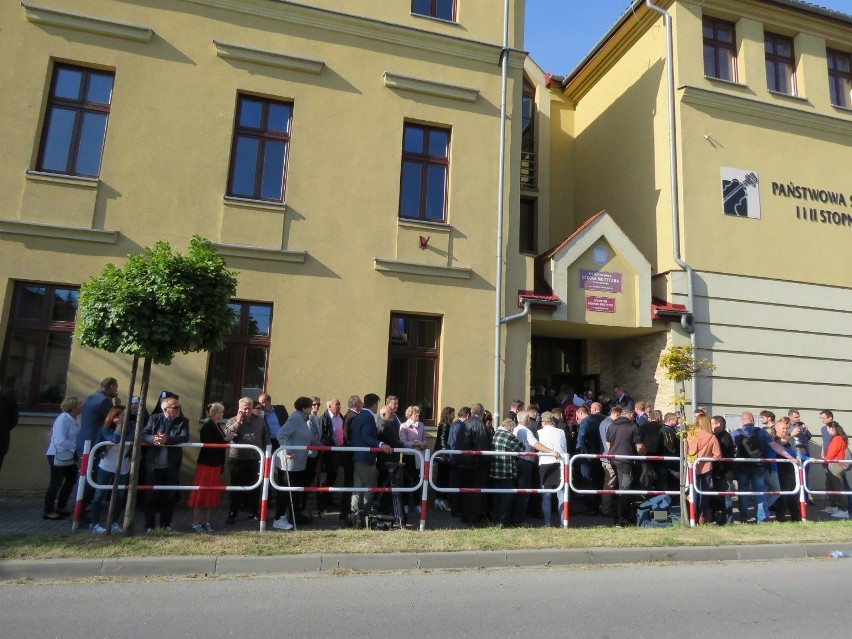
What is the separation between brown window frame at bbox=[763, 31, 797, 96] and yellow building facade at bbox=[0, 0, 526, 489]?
7.73 m

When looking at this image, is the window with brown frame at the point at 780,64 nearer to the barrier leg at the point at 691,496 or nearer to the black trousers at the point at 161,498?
the barrier leg at the point at 691,496

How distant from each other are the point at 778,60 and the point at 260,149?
44.2ft

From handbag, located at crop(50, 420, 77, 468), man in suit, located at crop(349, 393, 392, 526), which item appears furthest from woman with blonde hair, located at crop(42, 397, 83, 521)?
man in suit, located at crop(349, 393, 392, 526)

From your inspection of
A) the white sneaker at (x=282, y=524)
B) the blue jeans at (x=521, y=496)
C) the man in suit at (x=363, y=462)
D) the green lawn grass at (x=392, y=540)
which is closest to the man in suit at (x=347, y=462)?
the man in suit at (x=363, y=462)

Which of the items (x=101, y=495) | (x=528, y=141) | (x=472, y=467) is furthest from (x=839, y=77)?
(x=101, y=495)

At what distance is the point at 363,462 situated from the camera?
859 centimetres

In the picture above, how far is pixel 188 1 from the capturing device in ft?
38.8

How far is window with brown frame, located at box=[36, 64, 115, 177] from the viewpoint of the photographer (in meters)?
11.1

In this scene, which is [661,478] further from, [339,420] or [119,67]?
[119,67]

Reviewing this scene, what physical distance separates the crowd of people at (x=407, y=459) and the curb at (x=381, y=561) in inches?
48.4

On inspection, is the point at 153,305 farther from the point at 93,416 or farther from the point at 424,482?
the point at 424,482

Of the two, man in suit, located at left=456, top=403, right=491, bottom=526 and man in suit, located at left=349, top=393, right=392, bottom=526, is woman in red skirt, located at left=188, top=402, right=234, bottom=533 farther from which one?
man in suit, located at left=456, top=403, right=491, bottom=526

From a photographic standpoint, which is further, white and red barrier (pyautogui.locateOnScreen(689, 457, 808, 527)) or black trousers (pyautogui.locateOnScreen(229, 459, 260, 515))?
white and red barrier (pyautogui.locateOnScreen(689, 457, 808, 527))

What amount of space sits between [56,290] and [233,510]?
17.4 ft
